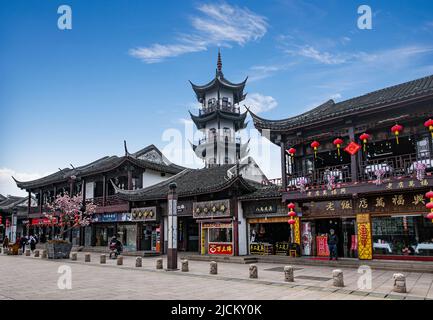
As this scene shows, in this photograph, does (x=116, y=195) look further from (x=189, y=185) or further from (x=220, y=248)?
(x=220, y=248)

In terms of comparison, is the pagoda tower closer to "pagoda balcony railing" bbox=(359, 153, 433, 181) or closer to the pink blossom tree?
the pink blossom tree

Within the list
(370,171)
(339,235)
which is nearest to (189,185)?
(339,235)

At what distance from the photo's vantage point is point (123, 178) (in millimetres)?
28109

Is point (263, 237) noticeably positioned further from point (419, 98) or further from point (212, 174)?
point (419, 98)

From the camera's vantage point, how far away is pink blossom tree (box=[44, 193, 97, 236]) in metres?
23.5

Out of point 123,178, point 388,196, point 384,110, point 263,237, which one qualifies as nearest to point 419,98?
point 384,110

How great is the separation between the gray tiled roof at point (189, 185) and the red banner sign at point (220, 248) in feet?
9.92

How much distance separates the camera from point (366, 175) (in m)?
15.2

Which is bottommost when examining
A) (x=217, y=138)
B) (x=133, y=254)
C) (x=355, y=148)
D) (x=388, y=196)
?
(x=133, y=254)

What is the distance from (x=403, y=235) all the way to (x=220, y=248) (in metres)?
9.24

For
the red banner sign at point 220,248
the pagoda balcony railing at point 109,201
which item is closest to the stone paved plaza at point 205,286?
the red banner sign at point 220,248

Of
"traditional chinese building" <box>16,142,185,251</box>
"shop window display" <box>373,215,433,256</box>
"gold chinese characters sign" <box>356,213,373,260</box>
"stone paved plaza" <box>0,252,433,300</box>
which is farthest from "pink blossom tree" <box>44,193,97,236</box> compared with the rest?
"shop window display" <box>373,215,433,256</box>

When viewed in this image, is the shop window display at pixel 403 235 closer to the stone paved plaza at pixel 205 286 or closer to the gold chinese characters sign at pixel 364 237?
the gold chinese characters sign at pixel 364 237
